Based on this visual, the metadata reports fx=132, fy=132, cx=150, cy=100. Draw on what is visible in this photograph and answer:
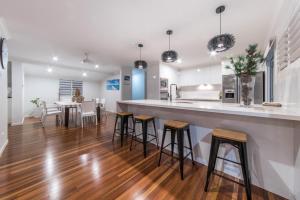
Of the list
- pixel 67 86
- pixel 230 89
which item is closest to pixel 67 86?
pixel 67 86

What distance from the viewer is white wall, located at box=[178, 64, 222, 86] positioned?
495cm

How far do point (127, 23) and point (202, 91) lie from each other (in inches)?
173

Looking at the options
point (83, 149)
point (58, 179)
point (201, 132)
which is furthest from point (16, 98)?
point (201, 132)

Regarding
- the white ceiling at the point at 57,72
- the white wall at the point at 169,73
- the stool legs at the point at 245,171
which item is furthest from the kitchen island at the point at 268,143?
the white ceiling at the point at 57,72

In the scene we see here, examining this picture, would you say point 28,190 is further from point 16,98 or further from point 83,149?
point 16,98

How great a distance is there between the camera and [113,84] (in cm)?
730

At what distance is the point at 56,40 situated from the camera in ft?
9.82

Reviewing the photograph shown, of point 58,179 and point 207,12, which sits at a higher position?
point 207,12

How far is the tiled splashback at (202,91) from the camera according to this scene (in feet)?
17.4

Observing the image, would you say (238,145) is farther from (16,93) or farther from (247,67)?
(16,93)

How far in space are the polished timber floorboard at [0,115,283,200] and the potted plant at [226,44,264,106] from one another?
44.7 inches

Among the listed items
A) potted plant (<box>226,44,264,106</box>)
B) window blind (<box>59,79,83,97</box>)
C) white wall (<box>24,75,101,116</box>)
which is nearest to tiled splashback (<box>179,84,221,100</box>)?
potted plant (<box>226,44,264,106</box>)

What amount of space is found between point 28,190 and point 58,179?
28 cm

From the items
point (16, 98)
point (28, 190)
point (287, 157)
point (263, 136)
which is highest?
point (16, 98)
